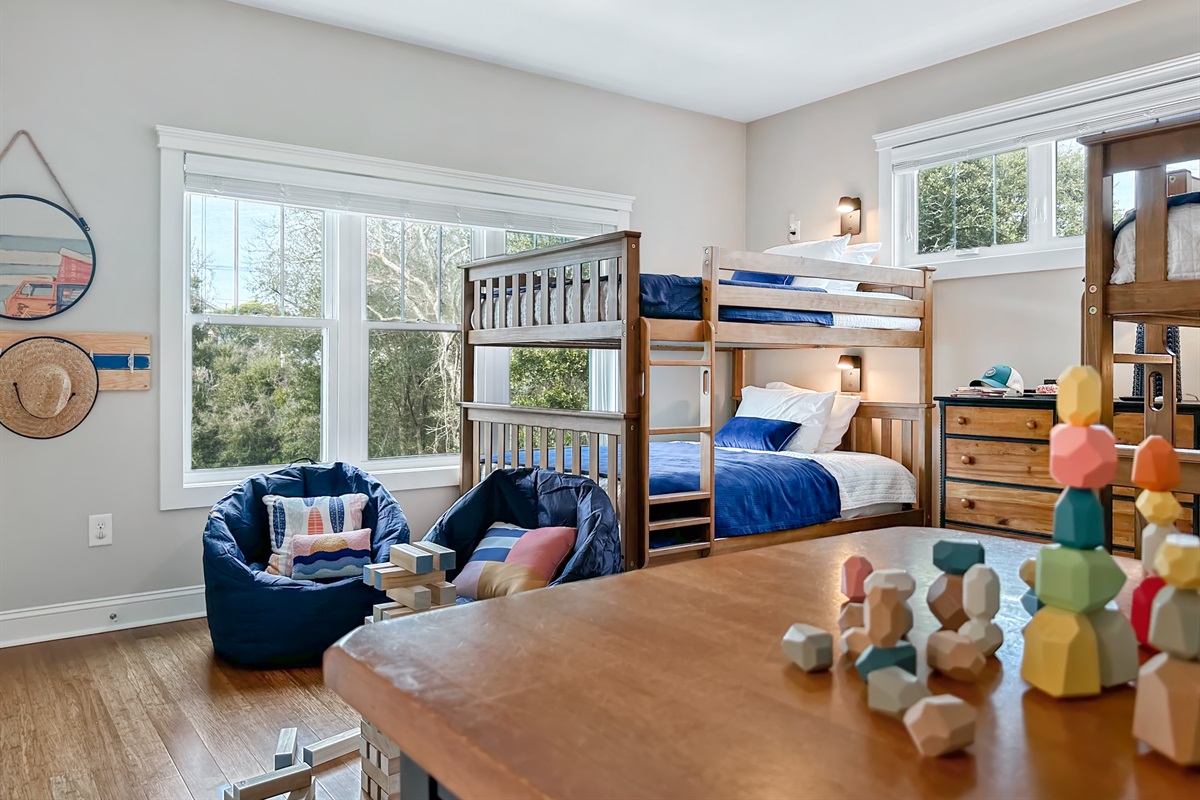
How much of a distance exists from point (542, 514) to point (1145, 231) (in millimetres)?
1989

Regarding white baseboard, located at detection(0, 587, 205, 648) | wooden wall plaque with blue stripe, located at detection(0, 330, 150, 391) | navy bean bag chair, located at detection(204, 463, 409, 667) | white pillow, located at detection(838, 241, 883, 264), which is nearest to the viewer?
navy bean bag chair, located at detection(204, 463, 409, 667)

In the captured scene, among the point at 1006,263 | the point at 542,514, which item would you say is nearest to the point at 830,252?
the point at 1006,263

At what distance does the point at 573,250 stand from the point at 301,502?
1.52m

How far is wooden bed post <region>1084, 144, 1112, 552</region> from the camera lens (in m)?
1.85

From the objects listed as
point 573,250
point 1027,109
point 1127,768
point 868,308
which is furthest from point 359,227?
point 1127,768

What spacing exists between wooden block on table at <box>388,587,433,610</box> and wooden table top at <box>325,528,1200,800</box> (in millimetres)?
899

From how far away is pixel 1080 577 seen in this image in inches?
22.6

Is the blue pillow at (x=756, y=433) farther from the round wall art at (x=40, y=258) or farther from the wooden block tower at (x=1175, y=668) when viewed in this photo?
the wooden block tower at (x=1175, y=668)

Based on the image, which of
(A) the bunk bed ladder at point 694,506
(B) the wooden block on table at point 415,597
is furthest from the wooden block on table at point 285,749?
(A) the bunk bed ladder at point 694,506

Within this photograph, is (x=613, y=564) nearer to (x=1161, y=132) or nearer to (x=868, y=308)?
(x=1161, y=132)

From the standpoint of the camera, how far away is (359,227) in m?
4.04

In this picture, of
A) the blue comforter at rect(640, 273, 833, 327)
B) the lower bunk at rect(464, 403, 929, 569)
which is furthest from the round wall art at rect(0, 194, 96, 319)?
the blue comforter at rect(640, 273, 833, 327)

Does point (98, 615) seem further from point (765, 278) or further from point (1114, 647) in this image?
point (1114, 647)

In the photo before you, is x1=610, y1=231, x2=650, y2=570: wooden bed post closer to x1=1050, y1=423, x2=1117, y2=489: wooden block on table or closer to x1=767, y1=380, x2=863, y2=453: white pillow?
x1=767, y1=380, x2=863, y2=453: white pillow
